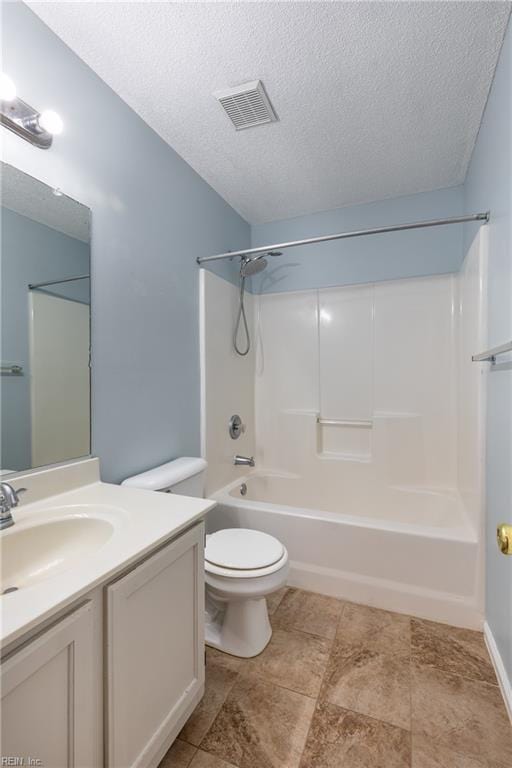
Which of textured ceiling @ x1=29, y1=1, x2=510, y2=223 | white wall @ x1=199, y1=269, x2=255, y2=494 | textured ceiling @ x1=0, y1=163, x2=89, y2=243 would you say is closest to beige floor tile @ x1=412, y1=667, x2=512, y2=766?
white wall @ x1=199, y1=269, x2=255, y2=494

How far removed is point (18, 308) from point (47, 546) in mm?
755

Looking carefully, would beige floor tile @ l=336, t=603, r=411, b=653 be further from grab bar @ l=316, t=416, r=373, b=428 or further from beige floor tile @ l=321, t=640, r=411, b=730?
grab bar @ l=316, t=416, r=373, b=428

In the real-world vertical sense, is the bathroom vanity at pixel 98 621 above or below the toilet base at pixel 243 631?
above

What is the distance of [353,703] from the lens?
1.28 meters

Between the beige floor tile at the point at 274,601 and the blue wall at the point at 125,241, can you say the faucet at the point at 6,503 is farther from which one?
the beige floor tile at the point at 274,601

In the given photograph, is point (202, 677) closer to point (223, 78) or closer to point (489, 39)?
point (223, 78)

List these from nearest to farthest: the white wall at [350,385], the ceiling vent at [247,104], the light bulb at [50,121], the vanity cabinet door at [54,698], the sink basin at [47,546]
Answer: the vanity cabinet door at [54,698]
the sink basin at [47,546]
the light bulb at [50,121]
the ceiling vent at [247,104]
the white wall at [350,385]

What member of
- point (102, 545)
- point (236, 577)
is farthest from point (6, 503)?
point (236, 577)

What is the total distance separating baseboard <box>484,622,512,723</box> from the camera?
124 centimetres

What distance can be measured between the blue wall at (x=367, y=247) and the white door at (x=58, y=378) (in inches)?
70.9

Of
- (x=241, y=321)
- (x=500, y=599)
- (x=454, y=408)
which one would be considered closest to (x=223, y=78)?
(x=241, y=321)

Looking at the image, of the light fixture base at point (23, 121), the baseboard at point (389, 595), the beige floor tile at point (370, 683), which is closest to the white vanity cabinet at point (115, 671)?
the beige floor tile at point (370, 683)

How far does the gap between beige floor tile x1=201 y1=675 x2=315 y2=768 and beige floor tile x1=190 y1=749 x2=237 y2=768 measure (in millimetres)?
14

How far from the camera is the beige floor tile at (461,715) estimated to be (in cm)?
112
